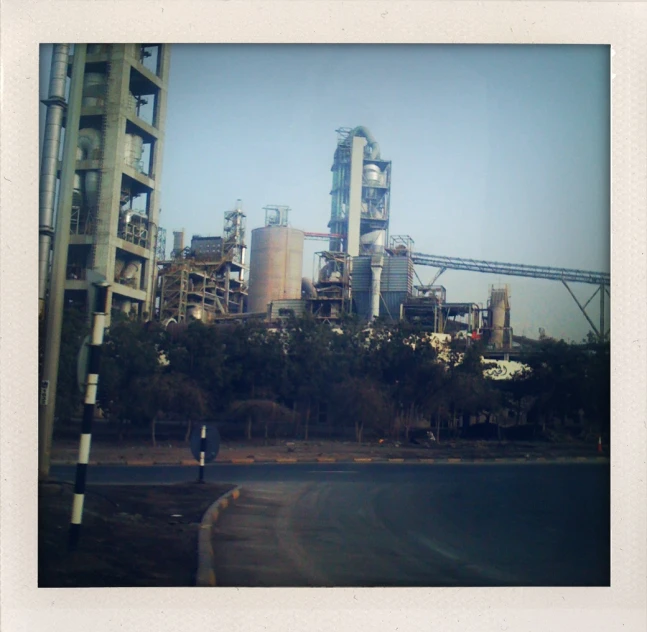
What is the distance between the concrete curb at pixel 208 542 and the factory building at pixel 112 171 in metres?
1.67

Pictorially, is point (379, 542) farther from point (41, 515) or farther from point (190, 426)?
point (41, 515)

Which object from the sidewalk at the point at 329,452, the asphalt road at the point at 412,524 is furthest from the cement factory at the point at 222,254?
the asphalt road at the point at 412,524

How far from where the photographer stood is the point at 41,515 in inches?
199

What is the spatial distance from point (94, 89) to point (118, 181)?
28.9 inches

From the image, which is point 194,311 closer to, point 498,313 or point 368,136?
point 368,136

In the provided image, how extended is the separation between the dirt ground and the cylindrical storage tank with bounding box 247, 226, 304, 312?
6.06 feet

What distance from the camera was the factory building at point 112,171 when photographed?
17.5 feet

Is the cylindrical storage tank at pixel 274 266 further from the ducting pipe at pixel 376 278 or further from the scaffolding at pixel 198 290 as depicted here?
the ducting pipe at pixel 376 278

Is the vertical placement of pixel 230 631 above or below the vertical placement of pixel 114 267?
below

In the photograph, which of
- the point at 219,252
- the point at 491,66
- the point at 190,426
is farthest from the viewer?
the point at 219,252
